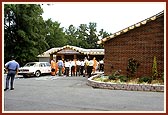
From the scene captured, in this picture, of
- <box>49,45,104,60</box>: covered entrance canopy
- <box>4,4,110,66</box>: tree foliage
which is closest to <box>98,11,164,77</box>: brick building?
<box>49,45,104,60</box>: covered entrance canopy

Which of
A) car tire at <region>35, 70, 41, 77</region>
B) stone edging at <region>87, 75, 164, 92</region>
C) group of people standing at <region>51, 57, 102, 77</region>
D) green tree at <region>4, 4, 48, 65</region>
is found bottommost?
stone edging at <region>87, 75, 164, 92</region>

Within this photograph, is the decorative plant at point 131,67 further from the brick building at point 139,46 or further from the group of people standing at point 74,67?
the group of people standing at point 74,67

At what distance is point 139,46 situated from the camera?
19.8m

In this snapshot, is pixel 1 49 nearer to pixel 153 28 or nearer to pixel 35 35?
pixel 153 28

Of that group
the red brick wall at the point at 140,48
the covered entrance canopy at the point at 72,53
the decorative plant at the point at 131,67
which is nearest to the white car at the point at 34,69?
the red brick wall at the point at 140,48

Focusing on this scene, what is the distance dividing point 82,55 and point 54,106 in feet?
94.4

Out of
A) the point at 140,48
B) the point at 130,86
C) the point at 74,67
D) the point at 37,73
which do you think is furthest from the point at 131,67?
the point at 37,73

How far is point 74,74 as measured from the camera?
26.4 m

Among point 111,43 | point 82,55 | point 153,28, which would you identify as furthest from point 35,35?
point 153,28

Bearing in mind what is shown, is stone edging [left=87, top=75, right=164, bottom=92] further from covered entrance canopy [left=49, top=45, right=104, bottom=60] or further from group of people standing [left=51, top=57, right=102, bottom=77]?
covered entrance canopy [left=49, top=45, right=104, bottom=60]

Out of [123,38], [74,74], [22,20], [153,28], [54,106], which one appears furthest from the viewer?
[22,20]

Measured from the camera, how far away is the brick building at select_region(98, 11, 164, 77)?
62.6 ft

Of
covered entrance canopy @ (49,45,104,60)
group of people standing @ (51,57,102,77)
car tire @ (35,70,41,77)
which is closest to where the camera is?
group of people standing @ (51,57,102,77)

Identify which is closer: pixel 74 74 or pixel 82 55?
pixel 74 74
